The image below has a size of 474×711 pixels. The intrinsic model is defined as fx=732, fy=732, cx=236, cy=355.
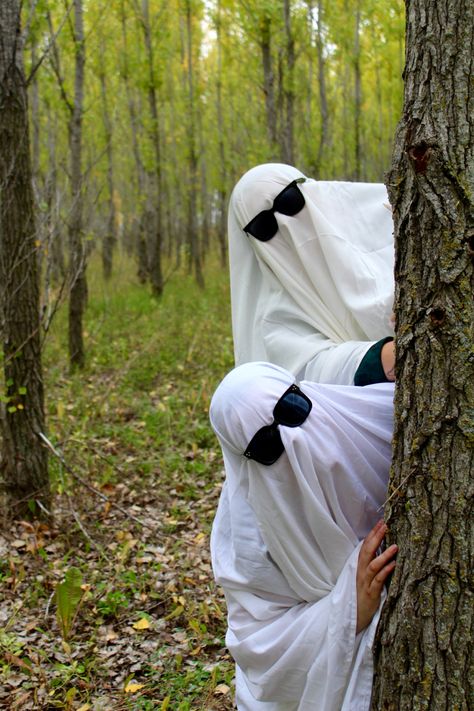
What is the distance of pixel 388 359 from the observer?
2.07 meters

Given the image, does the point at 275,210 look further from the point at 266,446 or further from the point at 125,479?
the point at 125,479

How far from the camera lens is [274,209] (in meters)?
2.48

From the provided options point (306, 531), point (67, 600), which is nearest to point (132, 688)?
point (67, 600)

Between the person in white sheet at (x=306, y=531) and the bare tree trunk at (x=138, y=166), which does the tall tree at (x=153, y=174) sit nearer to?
the bare tree trunk at (x=138, y=166)

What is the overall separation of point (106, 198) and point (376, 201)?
613 inches

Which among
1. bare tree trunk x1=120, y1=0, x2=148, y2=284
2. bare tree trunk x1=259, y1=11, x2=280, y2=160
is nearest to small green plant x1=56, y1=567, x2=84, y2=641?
bare tree trunk x1=259, y1=11, x2=280, y2=160

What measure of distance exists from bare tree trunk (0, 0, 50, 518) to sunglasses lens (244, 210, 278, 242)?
1.96 meters

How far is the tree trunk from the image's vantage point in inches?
60.9

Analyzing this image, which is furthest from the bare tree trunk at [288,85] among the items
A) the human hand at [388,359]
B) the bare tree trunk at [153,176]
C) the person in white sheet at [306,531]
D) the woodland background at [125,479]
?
the person in white sheet at [306,531]

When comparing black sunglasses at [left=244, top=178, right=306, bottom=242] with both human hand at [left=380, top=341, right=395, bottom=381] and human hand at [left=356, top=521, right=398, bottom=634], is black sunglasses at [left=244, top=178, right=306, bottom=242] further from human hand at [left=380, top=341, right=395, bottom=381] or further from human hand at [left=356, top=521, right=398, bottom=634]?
human hand at [left=356, top=521, right=398, bottom=634]

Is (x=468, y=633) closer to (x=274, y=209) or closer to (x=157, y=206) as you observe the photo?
(x=274, y=209)

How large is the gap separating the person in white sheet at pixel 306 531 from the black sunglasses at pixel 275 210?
76cm

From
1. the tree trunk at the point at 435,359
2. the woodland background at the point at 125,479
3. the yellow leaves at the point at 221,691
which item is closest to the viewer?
the tree trunk at the point at 435,359

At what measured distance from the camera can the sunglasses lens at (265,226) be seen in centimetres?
248
